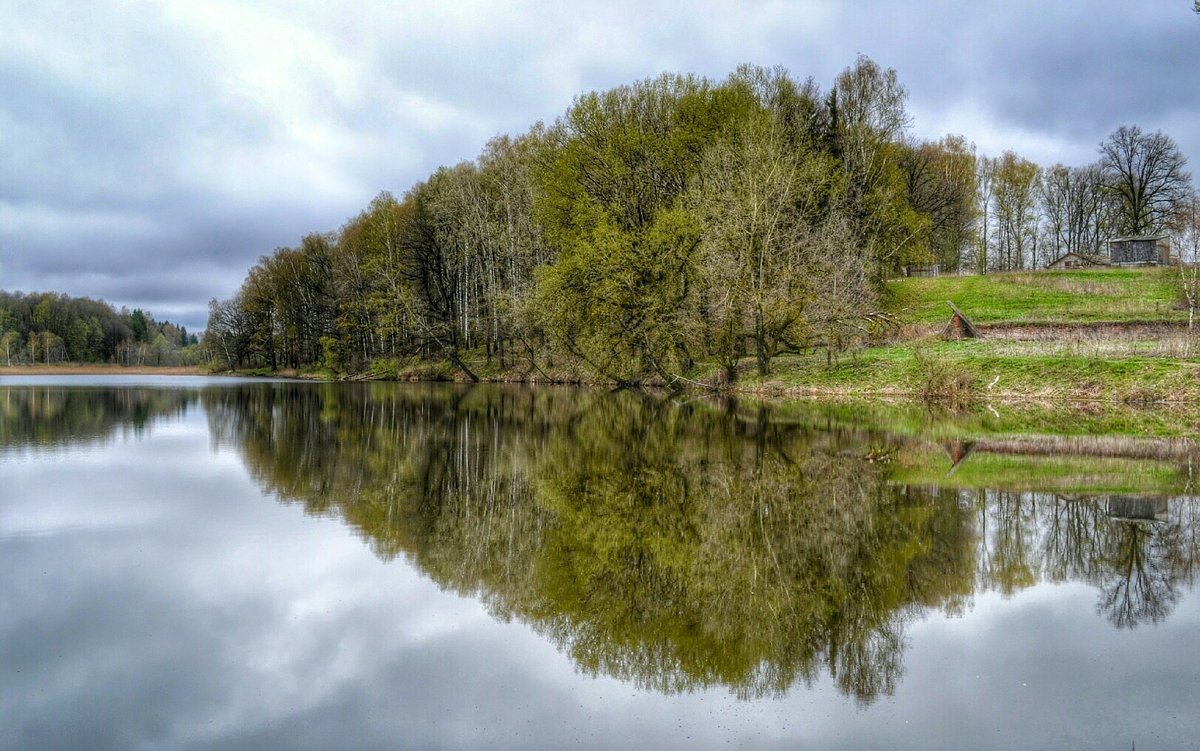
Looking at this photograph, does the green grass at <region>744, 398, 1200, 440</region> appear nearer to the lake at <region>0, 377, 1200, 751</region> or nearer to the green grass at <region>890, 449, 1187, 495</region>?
the green grass at <region>890, 449, 1187, 495</region>

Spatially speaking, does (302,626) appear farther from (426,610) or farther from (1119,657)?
(1119,657)

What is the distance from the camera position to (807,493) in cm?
1060

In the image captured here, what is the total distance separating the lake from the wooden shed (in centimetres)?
5756

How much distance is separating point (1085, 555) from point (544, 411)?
19.4 metres

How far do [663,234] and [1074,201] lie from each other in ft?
218

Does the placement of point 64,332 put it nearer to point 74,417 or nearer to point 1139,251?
point 74,417

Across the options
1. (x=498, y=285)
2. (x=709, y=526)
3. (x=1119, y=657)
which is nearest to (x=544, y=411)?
(x=709, y=526)

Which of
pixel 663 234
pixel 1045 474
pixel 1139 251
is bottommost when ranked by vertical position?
pixel 1045 474

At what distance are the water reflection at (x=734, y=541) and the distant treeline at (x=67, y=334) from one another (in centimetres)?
11743

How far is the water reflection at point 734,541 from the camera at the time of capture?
18.2ft

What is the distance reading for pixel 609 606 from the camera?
6.25 metres

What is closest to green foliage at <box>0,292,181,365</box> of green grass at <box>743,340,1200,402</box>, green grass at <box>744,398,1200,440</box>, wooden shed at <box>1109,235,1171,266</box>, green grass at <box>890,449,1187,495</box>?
green grass at <box>743,340,1200,402</box>

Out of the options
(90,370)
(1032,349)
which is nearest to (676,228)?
(1032,349)

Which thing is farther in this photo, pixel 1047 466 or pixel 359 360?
pixel 359 360
